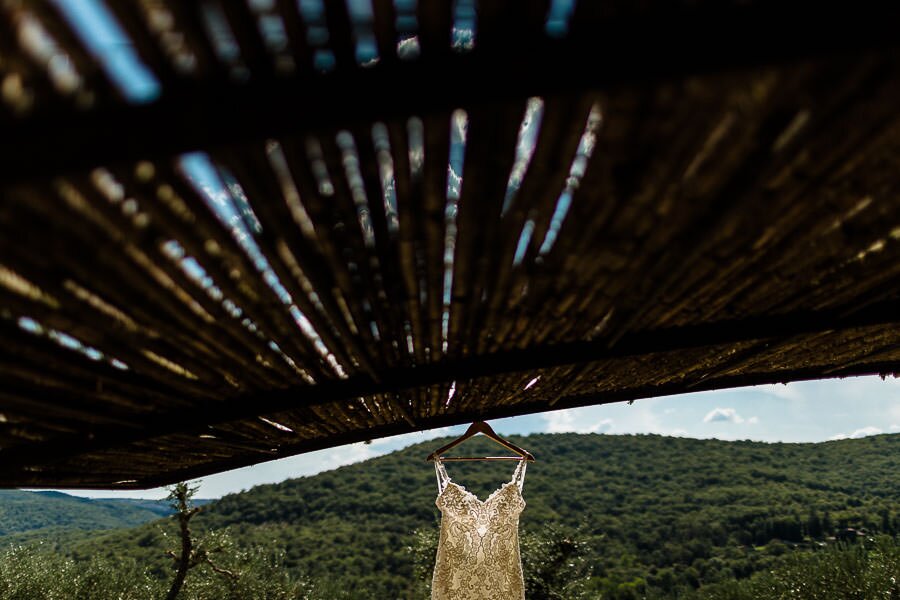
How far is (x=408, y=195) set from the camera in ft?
2.95

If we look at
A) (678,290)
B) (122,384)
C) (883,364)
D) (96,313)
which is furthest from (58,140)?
(883,364)

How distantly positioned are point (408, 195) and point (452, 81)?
30 centimetres

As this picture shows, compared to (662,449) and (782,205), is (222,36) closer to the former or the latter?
(782,205)

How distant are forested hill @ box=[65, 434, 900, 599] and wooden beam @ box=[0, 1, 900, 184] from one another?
16914 millimetres

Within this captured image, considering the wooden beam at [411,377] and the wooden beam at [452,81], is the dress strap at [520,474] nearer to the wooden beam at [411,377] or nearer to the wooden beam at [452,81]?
the wooden beam at [411,377]

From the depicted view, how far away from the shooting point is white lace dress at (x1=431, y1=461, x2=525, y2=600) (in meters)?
3.24

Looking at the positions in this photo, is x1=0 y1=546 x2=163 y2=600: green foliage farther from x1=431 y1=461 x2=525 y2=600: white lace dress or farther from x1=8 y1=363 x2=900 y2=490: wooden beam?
x1=8 y1=363 x2=900 y2=490: wooden beam

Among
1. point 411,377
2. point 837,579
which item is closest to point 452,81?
point 411,377

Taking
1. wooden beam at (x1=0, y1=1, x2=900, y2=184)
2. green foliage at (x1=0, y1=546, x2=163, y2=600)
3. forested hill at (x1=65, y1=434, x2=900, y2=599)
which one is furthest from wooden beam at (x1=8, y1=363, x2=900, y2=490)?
forested hill at (x1=65, y1=434, x2=900, y2=599)

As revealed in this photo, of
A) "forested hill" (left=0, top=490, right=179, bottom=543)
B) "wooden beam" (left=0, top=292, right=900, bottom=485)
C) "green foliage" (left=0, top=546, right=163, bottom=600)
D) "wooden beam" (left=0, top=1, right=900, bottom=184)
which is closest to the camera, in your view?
"wooden beam" (left=0, top=1, right=900, bottom=184)

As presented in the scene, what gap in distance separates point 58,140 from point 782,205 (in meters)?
1.12

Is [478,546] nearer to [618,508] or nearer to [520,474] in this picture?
[520,474]

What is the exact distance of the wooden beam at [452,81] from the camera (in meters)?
0.58

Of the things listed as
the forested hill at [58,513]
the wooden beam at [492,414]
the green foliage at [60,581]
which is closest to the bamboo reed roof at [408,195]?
the wooden beam at [492,414]
